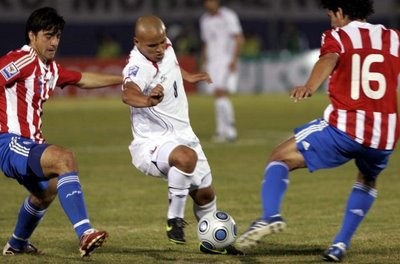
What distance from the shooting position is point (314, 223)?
10.0 meters

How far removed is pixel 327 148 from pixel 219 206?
3849 millimetres

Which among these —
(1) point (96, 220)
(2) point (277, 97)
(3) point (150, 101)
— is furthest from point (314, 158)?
(2) point (277, 97)

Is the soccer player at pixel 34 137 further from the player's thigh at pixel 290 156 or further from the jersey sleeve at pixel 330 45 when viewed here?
the jersey sleeve at pixel 330 45

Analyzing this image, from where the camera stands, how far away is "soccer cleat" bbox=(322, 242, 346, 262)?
775 centimetres

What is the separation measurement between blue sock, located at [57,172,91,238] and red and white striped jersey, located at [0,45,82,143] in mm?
574

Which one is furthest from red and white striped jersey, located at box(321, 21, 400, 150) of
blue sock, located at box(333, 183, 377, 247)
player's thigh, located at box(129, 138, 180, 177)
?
player's thigh, located at box(129, 138, 180, 177)

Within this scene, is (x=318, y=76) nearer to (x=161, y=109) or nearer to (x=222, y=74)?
(x=161, y=109)

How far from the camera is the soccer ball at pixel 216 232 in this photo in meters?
8.09

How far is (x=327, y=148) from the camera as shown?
296 inches

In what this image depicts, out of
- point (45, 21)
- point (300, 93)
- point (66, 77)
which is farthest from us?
point (66, 77)

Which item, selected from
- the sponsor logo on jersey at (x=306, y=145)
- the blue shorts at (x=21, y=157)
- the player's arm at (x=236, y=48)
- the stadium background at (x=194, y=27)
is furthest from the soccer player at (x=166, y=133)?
the stadium background at (x=194, y=27)

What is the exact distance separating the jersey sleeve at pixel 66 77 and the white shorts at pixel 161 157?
28.0 inches

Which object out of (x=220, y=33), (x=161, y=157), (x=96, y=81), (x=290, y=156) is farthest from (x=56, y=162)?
(x=220, y=33)

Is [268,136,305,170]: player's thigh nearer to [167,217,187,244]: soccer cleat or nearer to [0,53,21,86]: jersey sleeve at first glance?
[167,217,187,244]: soccer cleat
